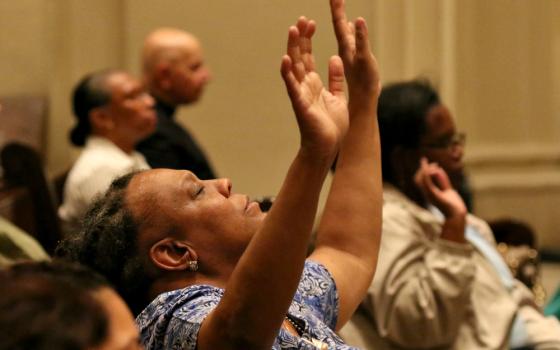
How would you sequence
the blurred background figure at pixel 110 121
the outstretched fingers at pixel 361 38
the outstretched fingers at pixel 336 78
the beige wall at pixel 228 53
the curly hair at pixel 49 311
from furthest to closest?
1. the beige wall at pixel 228 53
2. the blurred background figure at pixel 110 121
3. the outstretched fingers at pixel 361 38
4. the outstretched fingers at pixel 336 78
5. the curly hair at pixel 49 311

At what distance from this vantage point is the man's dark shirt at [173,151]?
4145mm

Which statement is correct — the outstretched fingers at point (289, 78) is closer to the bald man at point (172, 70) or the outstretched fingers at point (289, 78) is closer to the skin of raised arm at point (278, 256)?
the skin of raised arm at point (278, 256)

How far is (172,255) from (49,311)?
0.70 meters

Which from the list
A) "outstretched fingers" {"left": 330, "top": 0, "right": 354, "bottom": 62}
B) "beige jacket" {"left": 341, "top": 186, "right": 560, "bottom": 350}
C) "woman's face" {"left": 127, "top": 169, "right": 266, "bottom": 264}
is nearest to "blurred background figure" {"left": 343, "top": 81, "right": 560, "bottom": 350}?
"beige jacket" {"left": 341, "top": 186, "right": 560, "bottom": 350}

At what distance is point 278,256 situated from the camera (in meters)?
1.37

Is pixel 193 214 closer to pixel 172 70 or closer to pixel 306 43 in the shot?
pixel 306 43

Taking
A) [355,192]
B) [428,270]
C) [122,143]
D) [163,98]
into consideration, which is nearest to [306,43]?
[355,192]

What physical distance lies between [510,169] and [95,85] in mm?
2812

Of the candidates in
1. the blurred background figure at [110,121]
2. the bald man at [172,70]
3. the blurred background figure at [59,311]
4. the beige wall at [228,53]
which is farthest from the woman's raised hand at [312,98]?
the bald man at [172,70]

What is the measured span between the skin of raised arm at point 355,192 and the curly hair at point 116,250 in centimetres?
39

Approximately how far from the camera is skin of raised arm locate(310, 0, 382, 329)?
6.27 feet

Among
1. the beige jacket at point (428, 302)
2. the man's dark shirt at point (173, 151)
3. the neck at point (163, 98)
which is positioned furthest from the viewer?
the neck at point (163, 98)

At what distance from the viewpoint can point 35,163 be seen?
11.6 feet

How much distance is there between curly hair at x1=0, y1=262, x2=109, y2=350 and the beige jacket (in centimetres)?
170
